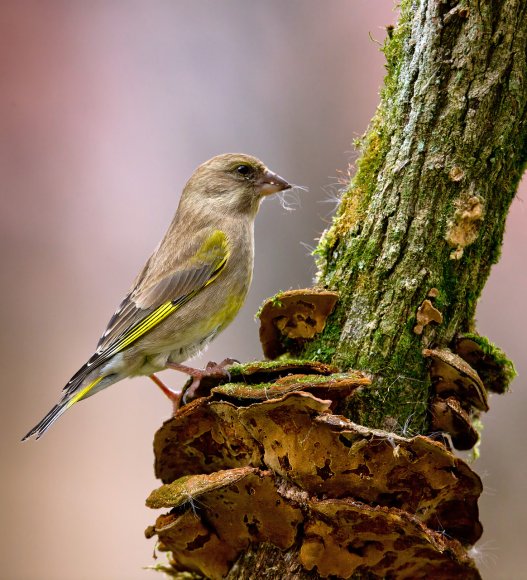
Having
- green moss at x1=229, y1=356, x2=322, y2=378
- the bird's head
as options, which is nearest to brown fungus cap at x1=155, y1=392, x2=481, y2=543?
green moss at x1=229, y1=356, x2=322, y2=378

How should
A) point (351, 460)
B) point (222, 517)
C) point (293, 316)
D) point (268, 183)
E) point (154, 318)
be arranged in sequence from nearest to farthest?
point (351, 460) < point (222, 517) < point (293, 316) < point (154, 318) < point (268, 183)

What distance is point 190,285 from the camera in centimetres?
387

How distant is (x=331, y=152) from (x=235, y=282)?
1.73m

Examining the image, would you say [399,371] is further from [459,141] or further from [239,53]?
[239,53]

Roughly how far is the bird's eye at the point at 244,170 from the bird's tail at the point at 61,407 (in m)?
1.37

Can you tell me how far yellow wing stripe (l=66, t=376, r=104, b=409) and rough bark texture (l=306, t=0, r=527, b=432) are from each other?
1.53 metres

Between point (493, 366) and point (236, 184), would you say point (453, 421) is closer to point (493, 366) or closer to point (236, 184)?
point (493, 366)

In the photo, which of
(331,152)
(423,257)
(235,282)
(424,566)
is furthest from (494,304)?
(424,566)

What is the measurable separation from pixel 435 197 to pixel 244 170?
1.89 metres

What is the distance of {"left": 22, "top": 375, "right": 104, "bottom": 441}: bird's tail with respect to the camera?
341 centimetres

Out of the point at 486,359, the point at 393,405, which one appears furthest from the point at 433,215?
the point at 393,405

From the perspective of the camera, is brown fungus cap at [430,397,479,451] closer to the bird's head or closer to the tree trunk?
the tree trunk

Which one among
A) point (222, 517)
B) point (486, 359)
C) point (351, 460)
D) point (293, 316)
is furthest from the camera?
point (293, 316)

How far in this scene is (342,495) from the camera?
84.4 inches
